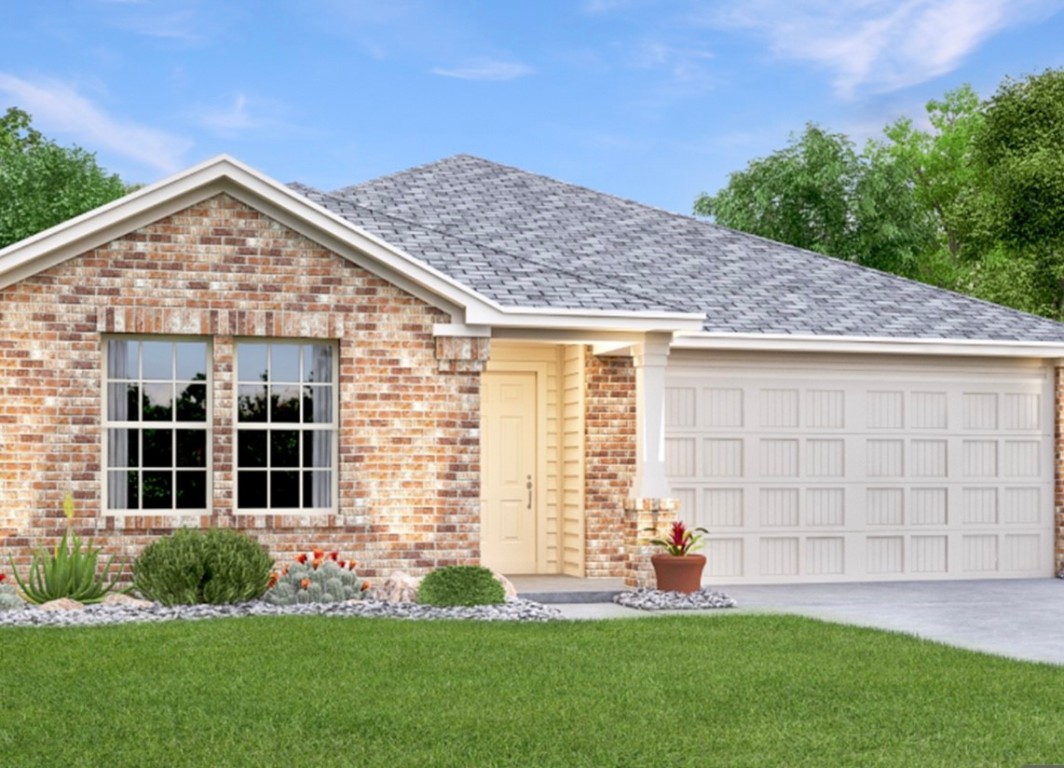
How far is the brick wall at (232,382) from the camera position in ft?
50.2

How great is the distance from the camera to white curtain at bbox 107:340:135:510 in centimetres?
1557

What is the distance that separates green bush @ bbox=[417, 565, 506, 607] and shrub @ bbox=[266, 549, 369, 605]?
67 cm

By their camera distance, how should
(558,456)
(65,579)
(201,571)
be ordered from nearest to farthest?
(201,571) < (65,579) < (558,456)

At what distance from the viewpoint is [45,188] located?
122 feet

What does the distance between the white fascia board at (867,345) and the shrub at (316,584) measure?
481cm

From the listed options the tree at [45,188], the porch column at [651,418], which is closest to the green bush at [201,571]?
the porch column at [651,418]

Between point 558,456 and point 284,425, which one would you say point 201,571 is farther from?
point 558,456

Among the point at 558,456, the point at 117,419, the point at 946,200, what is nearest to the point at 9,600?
the point at 117,419

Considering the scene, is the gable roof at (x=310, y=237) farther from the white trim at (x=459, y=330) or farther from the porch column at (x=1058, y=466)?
the porch column at (x=1058, y=466)

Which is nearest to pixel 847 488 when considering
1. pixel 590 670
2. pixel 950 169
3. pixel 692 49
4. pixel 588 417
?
pixel 588 417

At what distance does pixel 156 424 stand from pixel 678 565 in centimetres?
552

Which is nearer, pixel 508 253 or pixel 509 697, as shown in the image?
pixel 509 697

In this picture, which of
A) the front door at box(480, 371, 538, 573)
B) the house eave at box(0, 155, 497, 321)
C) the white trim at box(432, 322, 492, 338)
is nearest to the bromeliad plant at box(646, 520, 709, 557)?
the front door at box(480, 371, 538, 573)

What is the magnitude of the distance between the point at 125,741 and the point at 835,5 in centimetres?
3318
